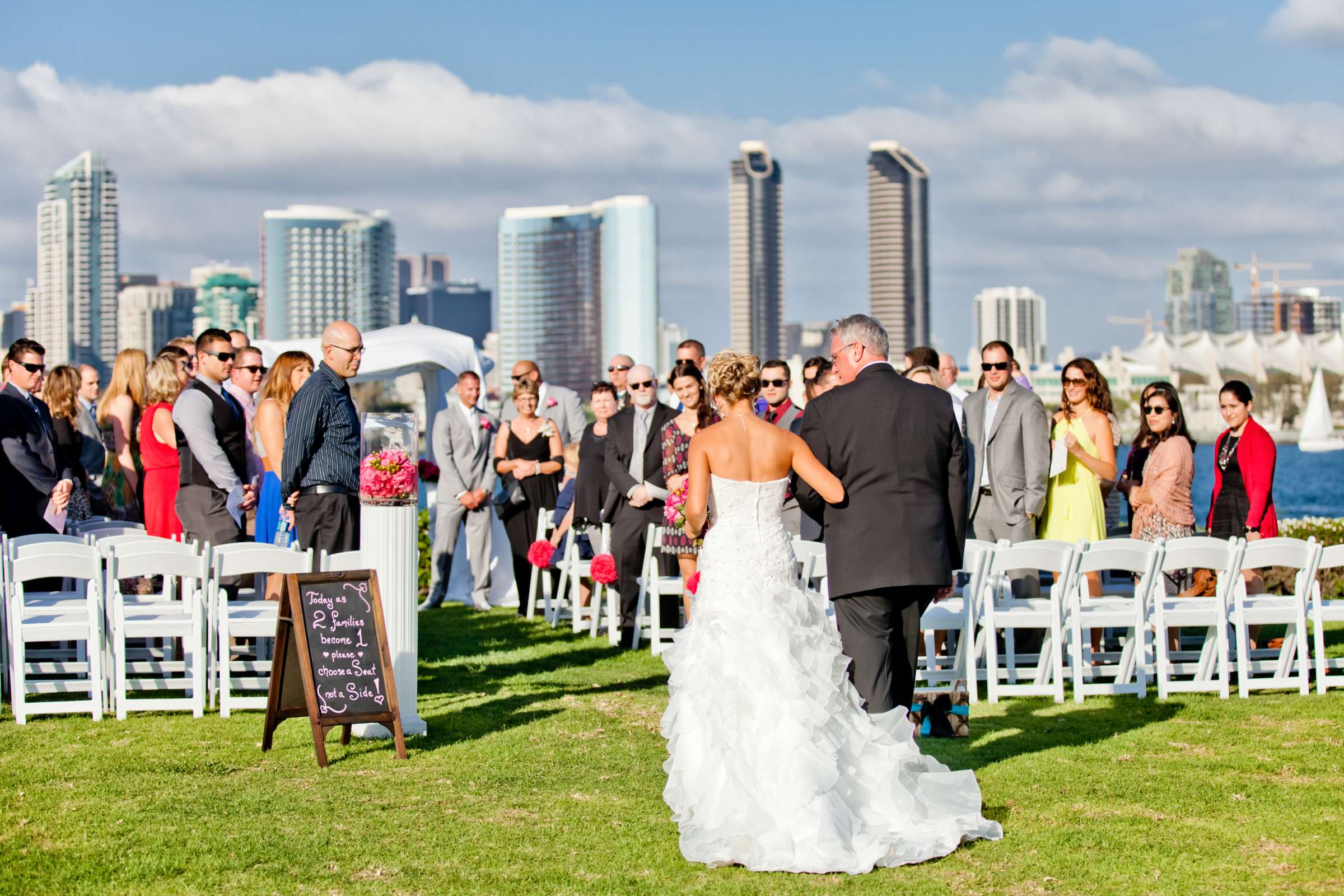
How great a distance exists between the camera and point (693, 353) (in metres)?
9.79

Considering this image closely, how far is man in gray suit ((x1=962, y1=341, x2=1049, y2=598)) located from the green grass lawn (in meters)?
1.56

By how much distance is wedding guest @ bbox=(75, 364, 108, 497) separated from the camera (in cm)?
1130

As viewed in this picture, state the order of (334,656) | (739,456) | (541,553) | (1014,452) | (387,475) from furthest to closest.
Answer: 1. (541,553)
2. (1014,452)
3. (387,475)
4. (334,656)
5. (739,456)

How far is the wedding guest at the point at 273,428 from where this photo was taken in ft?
28.0

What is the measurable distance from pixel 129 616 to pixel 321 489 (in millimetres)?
1316

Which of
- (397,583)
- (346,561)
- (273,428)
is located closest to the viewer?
(397,583)

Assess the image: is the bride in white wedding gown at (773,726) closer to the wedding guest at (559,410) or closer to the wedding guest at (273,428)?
the wedding guest at (273,428)

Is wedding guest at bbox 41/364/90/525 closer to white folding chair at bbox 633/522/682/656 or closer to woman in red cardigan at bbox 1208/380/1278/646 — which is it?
white folding chair at bbox 633/522/682/656

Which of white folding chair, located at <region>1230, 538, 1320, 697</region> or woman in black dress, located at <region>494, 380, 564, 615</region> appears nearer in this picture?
white folding chair, located at <region>1230, 538, 1320, 697</region>

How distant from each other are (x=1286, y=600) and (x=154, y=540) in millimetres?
6581

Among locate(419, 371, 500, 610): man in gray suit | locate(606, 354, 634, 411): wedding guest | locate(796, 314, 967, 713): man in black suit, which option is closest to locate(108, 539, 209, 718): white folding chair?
locate(796, 314, 967, 713): man in black suit

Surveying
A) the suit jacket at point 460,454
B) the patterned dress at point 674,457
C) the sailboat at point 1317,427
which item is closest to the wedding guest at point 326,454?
the patterned dress at point 674,457

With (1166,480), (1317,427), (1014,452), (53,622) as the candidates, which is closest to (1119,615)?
(1014,452)

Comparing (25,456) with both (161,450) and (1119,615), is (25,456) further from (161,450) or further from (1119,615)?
(1119,615)
